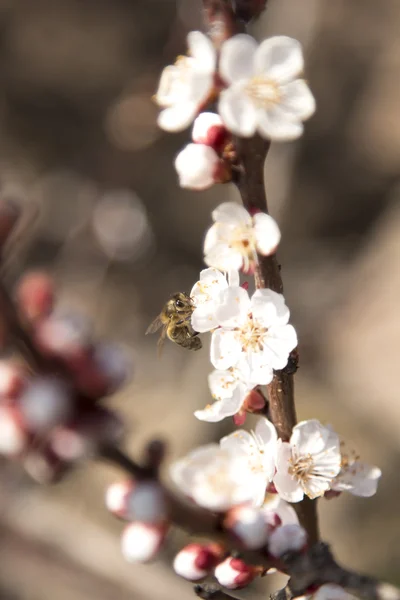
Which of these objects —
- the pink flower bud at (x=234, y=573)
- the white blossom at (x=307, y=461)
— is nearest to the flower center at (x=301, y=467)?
the white blossom at (x=307, y=461)

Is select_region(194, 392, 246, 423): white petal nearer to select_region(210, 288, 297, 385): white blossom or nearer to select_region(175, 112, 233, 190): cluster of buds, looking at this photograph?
select_region(210, 288, 297, 385): white blossom

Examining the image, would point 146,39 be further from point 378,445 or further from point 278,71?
point 278,71

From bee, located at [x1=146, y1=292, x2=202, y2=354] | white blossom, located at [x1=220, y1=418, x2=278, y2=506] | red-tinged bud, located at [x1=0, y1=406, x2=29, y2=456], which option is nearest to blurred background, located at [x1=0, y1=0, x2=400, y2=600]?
bee, located at [x1=146, y1=292, x2=202, y2=354]

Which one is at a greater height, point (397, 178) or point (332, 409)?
point (397, 178)

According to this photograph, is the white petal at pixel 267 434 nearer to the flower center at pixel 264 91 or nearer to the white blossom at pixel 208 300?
the white blossom at pixel 208 300

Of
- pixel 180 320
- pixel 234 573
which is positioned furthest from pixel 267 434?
pixel 180 320

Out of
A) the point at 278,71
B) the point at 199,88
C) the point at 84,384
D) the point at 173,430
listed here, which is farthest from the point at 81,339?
the point at 173,430
